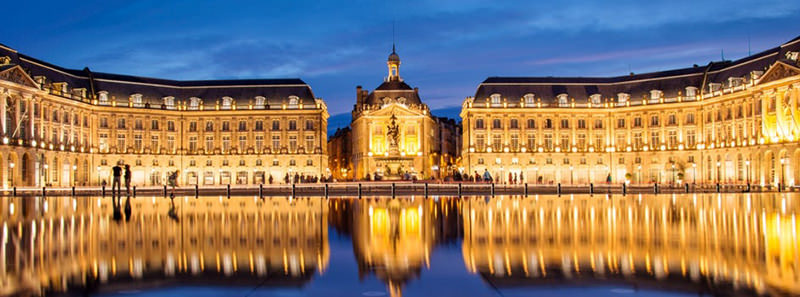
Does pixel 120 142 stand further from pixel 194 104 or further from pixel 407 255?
pixel 407 255

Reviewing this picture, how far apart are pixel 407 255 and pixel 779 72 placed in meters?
67.1

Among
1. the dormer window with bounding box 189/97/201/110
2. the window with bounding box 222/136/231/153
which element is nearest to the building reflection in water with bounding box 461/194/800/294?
the window with bounding box 222/136/231/153

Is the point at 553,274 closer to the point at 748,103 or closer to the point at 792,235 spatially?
the point at 792,235

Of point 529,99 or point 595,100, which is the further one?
point 595,100

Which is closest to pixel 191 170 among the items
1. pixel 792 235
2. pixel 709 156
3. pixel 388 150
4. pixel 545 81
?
pixel 388 150

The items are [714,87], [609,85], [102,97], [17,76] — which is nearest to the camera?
[17,76]

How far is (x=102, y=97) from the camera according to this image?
87.9 meters

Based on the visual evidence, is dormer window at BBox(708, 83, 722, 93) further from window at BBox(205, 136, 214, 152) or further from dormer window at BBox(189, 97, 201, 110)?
dormer window at BBox(189, 97, 201, 110)

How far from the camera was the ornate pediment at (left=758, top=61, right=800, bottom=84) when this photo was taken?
66.7 m

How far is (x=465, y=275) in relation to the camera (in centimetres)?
1018

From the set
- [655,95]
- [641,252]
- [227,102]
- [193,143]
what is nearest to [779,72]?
[655,95]

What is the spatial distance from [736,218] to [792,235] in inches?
227

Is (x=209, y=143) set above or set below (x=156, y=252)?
above

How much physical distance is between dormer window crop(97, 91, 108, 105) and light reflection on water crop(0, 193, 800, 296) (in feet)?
238
